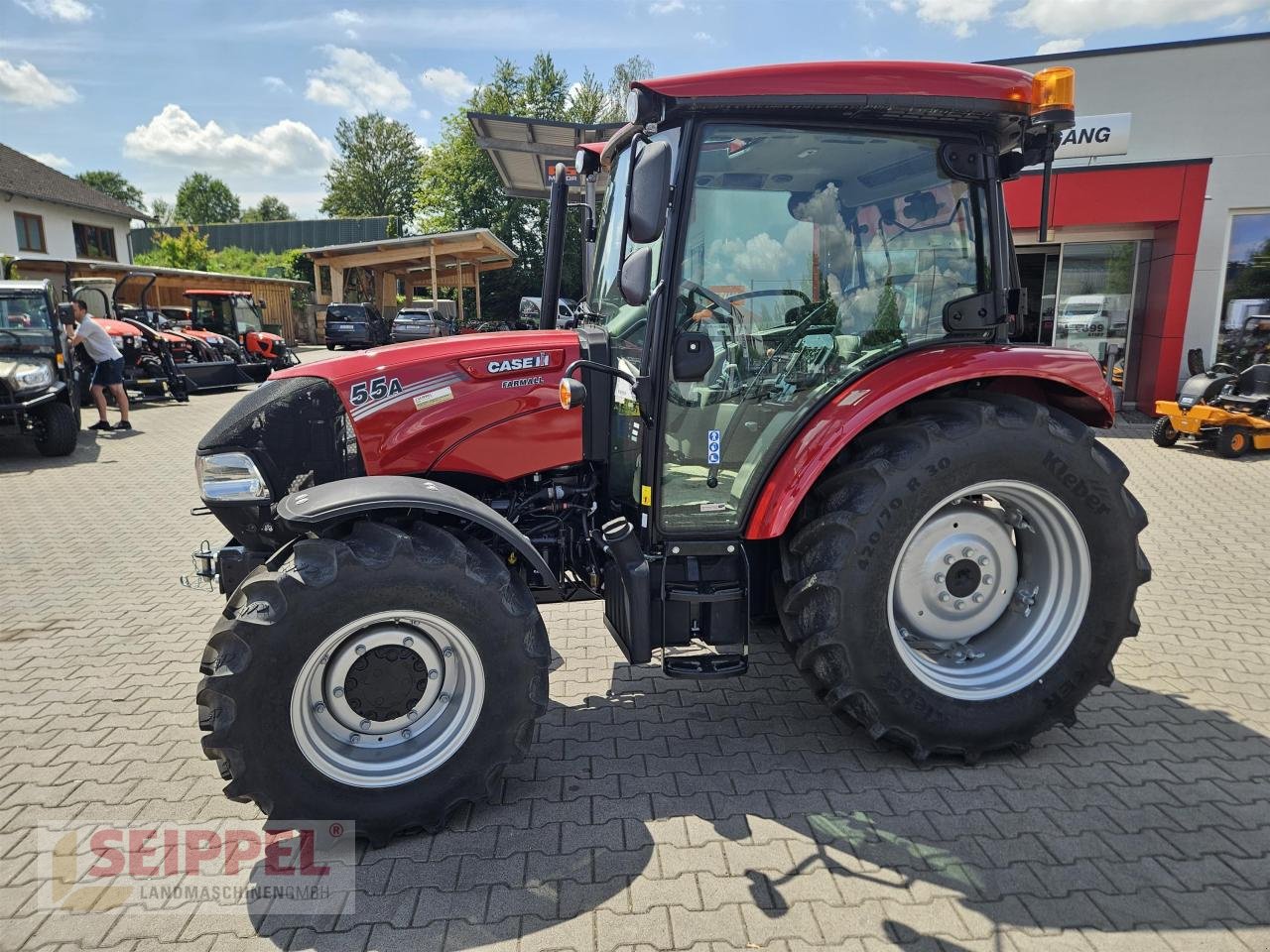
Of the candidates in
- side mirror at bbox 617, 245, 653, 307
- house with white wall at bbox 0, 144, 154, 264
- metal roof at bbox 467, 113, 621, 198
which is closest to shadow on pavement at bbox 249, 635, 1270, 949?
side mirror at bbox 617, 245, 653, 307

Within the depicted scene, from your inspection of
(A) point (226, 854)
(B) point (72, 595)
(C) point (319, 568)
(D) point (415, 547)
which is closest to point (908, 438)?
(D) point (415, 547)

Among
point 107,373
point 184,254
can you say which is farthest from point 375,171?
point 107,373

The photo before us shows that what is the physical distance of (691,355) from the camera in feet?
9.66

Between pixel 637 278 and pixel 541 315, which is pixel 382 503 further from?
pixel 541 315

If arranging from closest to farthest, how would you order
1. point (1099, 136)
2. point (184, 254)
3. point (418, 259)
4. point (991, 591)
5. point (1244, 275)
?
1. point (991, 591)
2. point (1099, 136)
3. point (1244, 275)
4. point (418, 259)
5. point (184, 254)

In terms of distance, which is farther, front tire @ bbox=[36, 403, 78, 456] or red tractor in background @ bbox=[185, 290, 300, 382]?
red tractor in background @ bbox=[185, 290, 300, 382]

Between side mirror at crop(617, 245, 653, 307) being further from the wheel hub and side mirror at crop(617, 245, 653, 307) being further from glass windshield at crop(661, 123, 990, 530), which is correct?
the wheel hub

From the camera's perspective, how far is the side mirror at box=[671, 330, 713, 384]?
2939 millimetres

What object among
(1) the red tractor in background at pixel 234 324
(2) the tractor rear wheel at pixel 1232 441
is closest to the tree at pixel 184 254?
(1) the red tractor in background at pixel 234 324

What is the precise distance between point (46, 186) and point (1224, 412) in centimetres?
3769

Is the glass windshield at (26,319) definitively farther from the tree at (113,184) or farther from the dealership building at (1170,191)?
the tree at (113,184)

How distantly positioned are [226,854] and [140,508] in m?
5.86

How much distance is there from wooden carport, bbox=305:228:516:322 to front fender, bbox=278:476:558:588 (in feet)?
69.1

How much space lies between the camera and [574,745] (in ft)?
11.0
